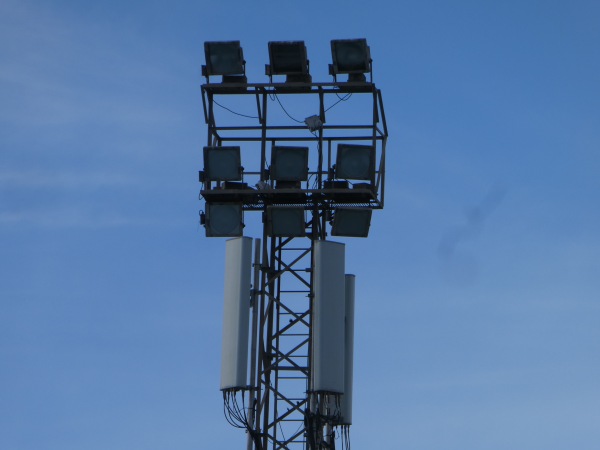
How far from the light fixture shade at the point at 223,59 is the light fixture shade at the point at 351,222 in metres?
4.01

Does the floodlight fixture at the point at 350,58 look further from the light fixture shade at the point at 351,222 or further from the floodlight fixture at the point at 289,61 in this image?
the light fixture shade at the point at 351,222

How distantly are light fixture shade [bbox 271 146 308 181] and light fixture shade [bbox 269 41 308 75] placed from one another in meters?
1.80

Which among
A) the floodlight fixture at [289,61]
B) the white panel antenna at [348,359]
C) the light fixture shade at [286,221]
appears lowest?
the white panel antenna at [348,359]

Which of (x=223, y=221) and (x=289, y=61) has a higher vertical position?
(x=289, y=61)

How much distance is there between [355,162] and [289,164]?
1.51 metres

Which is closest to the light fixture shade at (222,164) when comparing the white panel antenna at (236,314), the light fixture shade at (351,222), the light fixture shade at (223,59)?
the white panel antenna at (236,314)

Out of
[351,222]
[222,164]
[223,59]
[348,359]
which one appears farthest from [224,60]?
[348,359]

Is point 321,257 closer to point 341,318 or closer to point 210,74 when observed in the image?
point 341,318

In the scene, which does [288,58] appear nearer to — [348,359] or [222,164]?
[222,164]

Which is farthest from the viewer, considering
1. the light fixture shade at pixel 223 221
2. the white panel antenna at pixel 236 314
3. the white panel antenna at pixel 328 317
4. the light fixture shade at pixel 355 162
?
the light fixture shade at pixel 223 221

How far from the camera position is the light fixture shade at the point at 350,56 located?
5084 centimetres

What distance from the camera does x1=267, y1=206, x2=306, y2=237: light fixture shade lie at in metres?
50.9

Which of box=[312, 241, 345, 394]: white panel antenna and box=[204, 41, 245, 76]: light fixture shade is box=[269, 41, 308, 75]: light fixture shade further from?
box=[312, 241, 345, 394]: white panel antenna

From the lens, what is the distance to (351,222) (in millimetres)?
51062
